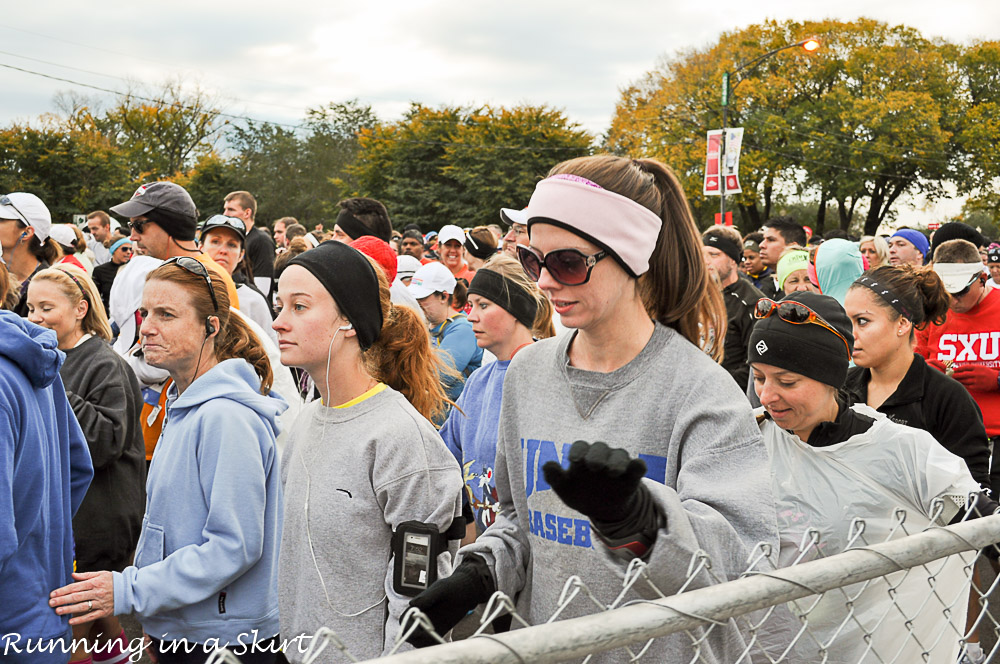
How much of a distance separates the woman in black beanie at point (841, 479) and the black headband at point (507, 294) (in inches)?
69.3

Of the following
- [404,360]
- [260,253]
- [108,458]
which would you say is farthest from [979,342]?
[260,253]

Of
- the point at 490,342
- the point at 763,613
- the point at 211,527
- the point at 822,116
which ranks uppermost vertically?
the point at 822,116

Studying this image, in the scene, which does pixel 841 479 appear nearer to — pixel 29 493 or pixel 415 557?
pixel 415 557

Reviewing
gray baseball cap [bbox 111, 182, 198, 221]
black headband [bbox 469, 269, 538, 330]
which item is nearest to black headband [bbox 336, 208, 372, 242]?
gray baseball cap [bbox 111, 182, 198, 221]

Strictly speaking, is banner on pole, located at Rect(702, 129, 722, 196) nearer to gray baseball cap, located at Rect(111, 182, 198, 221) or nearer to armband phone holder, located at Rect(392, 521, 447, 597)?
gray baseball cap, located at Rect(111, 182, 198, 221)

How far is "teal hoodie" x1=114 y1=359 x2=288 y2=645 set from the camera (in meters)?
2.66

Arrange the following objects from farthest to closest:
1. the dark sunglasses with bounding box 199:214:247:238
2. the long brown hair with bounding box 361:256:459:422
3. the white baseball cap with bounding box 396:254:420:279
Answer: the white baseball cap with bounding box 396:254:420:279 → the dark sunglasses with bounding box 199:214:247:238 → the long brown hair with bounding box 361:256:459:422

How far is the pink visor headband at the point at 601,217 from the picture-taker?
177 cm

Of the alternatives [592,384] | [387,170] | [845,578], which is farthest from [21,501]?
[387,170]

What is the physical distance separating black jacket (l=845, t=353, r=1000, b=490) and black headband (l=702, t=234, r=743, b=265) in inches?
126

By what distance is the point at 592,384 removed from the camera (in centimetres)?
182

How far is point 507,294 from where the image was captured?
4449 millimetres

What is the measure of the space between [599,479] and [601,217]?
0.70m

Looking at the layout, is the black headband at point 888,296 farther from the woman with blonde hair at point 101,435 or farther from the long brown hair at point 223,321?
the woman with blonde hair at point 101,435
